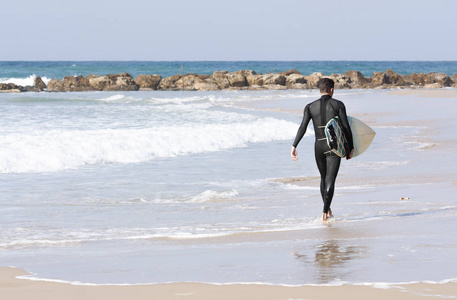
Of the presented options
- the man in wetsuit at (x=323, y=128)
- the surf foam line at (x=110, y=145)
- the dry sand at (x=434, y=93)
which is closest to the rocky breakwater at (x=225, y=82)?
the dry sand at (x=434, y=93)

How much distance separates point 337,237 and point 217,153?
8707 millimetres

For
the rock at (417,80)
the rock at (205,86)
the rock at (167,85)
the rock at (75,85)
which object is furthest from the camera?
the rock at (417,80)

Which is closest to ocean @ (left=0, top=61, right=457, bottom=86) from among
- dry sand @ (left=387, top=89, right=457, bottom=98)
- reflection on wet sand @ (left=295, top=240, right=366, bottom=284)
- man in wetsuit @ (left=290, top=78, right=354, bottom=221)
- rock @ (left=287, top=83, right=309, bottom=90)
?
rock @ (left=287, top=83, right=309, bottom=90)

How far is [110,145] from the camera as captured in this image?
1421 cm

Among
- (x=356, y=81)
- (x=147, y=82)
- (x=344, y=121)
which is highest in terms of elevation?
(x=344, y=121)

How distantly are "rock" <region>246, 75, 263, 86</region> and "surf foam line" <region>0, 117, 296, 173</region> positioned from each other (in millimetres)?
36016

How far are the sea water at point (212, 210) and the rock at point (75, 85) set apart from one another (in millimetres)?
34208

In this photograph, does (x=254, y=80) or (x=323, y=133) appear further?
(x=254, y=80)

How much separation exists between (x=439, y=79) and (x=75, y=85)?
1249 inches

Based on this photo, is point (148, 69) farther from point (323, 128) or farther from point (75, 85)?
point (323, 128)

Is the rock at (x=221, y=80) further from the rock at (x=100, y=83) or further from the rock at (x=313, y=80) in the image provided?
the rock at (x=100, y=83)

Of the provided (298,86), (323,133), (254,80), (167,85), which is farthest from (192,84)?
(323,133)

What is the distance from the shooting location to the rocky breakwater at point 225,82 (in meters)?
51.2

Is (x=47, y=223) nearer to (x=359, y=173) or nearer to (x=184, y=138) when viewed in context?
(x=359, y=173)
